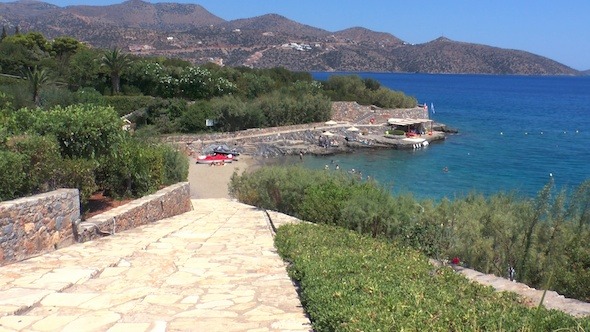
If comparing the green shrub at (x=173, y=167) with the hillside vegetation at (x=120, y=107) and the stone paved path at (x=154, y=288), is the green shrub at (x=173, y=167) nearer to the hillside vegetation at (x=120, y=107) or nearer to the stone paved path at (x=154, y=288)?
the hillside vegetation at (x=120, y=107)

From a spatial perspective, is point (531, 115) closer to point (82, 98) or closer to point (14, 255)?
point (82, 98)

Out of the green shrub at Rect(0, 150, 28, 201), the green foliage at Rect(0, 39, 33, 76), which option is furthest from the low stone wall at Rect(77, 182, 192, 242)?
the green foliage at Rect(0, 39, 33, 76)

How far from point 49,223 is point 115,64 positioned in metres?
45.6

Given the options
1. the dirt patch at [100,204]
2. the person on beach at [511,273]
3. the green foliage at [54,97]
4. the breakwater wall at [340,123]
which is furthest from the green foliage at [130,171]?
the breakwater wall at [340,123]

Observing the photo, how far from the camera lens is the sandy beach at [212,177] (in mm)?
28469

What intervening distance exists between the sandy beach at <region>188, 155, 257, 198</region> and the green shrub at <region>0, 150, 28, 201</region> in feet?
58.1

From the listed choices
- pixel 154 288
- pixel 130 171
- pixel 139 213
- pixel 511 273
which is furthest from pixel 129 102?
pixel 154 288

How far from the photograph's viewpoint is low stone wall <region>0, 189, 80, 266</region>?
23.0ft

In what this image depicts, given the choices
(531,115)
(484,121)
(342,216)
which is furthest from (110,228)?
(531,115)

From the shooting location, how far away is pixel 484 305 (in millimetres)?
4543

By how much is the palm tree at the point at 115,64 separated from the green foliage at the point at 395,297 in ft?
155

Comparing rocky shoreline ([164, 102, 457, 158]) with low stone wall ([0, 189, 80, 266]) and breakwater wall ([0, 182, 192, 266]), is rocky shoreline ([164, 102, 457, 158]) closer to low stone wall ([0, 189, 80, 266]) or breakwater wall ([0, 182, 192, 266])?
breakwater wall ([0, 182, 192, 266])

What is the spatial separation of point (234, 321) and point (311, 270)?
1.26 meters

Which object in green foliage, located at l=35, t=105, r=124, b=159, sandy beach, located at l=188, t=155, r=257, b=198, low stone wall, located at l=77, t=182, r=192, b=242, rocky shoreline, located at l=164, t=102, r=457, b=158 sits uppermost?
green foliage, located at l=35, t=105, r=124, b=159
